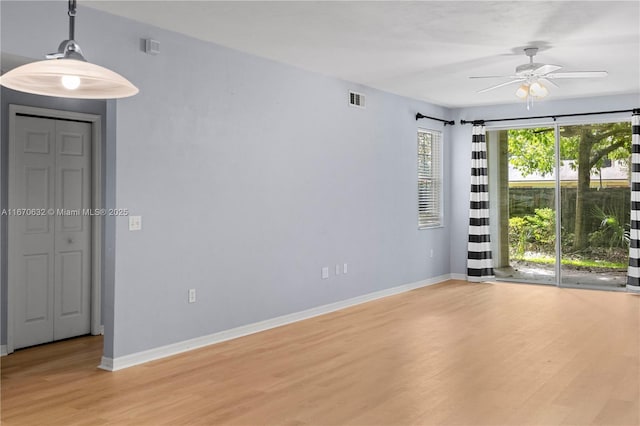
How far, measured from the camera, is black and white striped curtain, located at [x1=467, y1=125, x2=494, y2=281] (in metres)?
9.05

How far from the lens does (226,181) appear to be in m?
5.46

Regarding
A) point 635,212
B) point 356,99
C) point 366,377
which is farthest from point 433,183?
point 366,377

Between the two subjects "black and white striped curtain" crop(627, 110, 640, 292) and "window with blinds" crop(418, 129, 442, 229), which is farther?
"window with blinds" crop(418, 129, 442, 229)

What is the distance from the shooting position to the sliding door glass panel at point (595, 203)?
324 inches

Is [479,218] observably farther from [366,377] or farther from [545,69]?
[366,377]

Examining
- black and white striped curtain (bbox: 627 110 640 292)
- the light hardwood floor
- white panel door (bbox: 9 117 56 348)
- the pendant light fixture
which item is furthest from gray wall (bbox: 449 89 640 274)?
the pendant light fixture

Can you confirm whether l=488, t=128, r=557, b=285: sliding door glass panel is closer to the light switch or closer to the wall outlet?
the wall outlet

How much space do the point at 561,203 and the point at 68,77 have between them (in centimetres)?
772

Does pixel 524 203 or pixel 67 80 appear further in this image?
pixel 524 203

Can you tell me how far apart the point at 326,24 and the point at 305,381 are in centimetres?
272

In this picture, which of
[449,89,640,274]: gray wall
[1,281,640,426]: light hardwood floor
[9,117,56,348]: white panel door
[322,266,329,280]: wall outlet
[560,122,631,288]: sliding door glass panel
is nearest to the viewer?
[1,281,640,426]: light hardwood floor

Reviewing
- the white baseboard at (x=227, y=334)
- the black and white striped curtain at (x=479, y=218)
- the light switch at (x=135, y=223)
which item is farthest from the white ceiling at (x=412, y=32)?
the white baseboard at (x=227, y=334)

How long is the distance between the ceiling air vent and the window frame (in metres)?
1.63

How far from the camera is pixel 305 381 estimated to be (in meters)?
4.20
